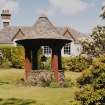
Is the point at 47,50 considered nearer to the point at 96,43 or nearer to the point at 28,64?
the point at 96,43

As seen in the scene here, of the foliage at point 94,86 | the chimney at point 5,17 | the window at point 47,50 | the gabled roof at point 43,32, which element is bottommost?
the foliage at point 94,86

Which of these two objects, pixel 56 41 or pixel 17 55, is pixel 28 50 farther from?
pixel 17 55

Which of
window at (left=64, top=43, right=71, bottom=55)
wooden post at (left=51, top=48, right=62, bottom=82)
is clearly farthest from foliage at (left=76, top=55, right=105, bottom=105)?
window at (left=64, top=43, right=71, bottom=55)

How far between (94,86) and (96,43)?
1510 cm

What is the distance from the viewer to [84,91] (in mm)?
16797

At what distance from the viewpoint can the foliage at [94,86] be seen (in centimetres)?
1645

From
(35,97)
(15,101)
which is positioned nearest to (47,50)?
(35,97)

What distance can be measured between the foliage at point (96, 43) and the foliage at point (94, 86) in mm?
13294

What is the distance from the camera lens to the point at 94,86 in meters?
17.0

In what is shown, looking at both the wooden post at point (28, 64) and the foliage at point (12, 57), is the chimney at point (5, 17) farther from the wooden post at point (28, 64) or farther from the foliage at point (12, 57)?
the wooden post at point (28, 64)

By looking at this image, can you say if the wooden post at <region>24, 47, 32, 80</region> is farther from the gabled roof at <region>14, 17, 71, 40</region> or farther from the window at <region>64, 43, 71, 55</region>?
the window at <region>64, 43, 71, 55</region>

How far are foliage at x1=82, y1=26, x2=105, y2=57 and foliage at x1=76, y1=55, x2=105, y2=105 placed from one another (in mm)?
13294

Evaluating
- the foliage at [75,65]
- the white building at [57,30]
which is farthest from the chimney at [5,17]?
the foliage at [75,65]

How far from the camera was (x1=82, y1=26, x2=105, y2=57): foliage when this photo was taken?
31.3m
